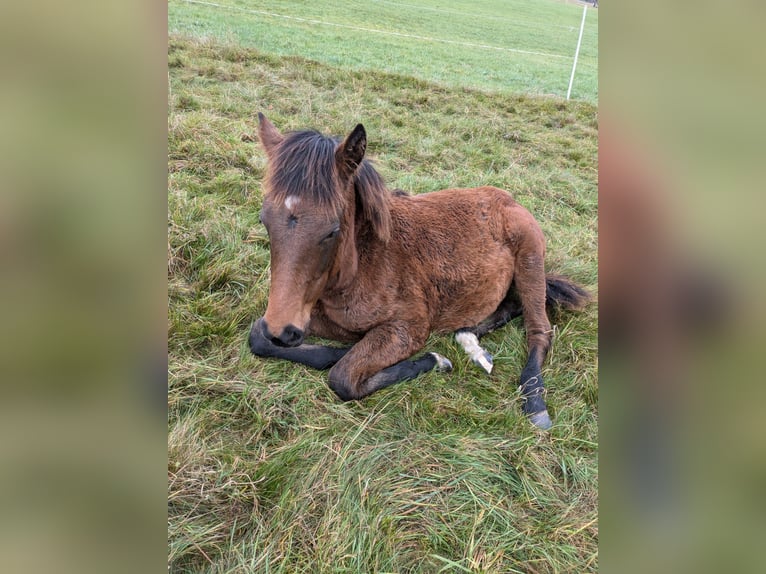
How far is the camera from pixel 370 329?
3.34 metres

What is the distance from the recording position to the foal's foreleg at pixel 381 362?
9.80 feet

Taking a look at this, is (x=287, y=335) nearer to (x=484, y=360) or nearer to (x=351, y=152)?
(x=351, y=152)

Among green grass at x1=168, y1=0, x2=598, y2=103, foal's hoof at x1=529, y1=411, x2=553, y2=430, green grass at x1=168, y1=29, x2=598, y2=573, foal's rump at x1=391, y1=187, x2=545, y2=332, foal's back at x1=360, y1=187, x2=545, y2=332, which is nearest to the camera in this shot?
green grass at x1=168, y1=29, x2=598, y2=573

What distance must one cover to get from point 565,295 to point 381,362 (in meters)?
2.02

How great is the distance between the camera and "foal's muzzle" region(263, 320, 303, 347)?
2.38 meters

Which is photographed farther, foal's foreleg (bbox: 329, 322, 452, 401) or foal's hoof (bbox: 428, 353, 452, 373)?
foal's hoof (bbox: 428, 353, 452, 373)

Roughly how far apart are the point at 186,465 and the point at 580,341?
3.17 m

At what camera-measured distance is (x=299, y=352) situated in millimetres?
3211

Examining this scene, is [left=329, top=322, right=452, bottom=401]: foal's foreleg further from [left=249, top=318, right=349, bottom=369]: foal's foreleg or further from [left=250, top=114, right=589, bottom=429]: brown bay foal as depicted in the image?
[left=249, top=318, right=349, bottom=369]: foal's foreleg

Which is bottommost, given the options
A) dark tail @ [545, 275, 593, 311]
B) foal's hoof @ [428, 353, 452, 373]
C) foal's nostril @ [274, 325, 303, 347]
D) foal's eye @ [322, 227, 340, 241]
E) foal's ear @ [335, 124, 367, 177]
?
foal's hoof @ [428, 353, 452, 373]

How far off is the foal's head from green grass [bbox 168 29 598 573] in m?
0.71

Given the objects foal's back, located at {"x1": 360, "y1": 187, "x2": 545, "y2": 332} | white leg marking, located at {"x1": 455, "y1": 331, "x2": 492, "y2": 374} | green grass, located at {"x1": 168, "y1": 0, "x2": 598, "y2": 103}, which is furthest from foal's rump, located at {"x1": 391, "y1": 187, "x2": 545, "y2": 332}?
green grass, located at {"x1": 168, "y1": 0, "x2": 598, "y2": 103}
